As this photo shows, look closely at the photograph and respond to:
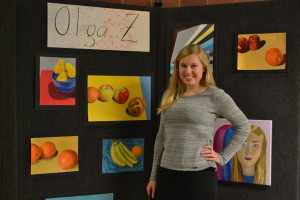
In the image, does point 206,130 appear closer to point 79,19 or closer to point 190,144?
point 190,144

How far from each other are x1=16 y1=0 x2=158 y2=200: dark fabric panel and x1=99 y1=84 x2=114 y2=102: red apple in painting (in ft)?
0.25

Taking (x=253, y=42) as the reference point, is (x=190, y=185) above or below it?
below

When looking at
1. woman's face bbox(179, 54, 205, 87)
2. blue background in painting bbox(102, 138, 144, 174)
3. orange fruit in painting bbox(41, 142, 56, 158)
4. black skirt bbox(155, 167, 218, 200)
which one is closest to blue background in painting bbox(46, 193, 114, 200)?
blue background in painting bbox(102, 138, 144, 174)

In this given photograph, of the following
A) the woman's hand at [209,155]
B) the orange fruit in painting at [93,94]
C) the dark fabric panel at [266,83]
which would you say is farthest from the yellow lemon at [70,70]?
the woman's hand at [209,155]

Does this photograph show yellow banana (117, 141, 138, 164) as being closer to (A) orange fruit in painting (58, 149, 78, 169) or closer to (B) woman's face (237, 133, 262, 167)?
(A) orange fruit in painting (58, 149, 78, 169)

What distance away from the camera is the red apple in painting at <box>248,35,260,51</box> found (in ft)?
5.00

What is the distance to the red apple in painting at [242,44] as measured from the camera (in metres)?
1.54

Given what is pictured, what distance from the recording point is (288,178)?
4.87 ft

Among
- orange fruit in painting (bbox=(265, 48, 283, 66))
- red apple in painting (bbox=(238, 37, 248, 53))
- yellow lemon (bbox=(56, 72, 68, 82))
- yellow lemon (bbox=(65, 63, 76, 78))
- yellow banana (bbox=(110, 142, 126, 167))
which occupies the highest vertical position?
red apple in painting (bbox=(238, 37, 248, 53))

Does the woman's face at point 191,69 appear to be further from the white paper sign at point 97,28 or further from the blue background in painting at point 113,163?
the blue background in painting at point 113,163

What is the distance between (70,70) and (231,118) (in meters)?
0.76

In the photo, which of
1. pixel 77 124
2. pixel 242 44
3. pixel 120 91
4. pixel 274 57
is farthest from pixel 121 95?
pixel 274 57

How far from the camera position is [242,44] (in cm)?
154

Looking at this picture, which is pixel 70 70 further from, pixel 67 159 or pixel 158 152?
pixel 158 152
